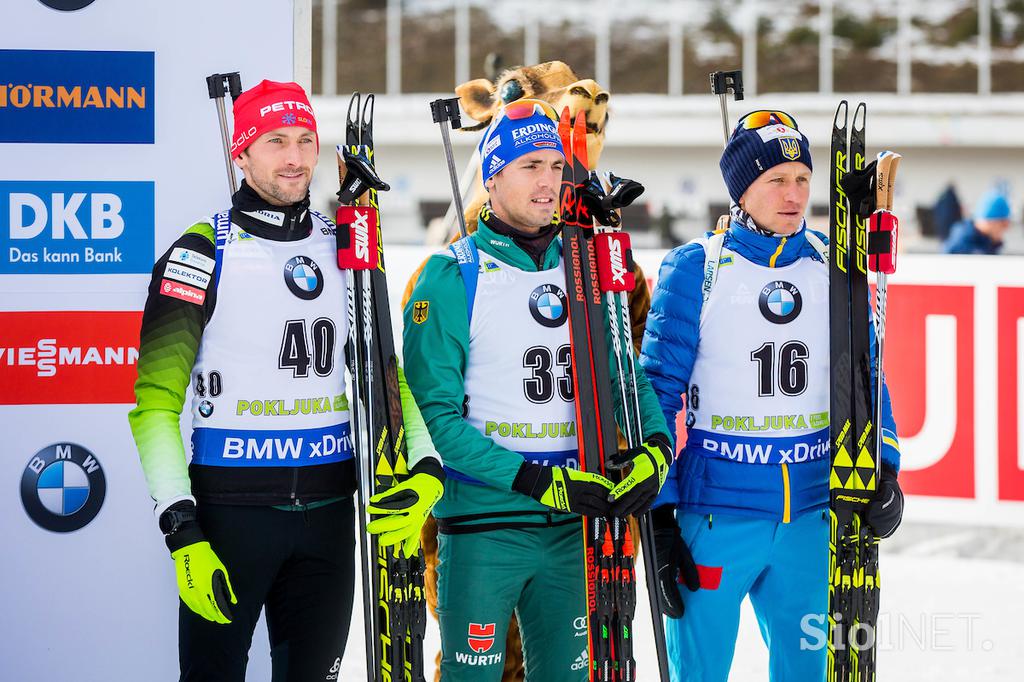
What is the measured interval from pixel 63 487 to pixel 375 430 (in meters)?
1.37

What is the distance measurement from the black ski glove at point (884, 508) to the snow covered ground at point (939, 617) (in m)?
1.71

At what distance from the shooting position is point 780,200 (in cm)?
325

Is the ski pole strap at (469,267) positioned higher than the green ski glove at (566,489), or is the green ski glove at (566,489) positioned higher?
the ski pole strap at (469,267)

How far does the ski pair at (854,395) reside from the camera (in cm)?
312

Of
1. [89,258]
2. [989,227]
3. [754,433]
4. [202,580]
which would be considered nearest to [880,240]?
[754,433]

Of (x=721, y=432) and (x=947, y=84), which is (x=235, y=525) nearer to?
(x=721, y=432)

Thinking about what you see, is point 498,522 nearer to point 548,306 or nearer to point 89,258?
point 548,306

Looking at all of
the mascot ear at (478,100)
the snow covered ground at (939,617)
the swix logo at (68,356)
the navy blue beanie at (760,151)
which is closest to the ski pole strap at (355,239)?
the navy blue beanie at (760,151)

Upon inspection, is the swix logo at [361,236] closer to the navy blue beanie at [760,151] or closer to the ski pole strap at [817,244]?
the navy blue beanie at [760,151]

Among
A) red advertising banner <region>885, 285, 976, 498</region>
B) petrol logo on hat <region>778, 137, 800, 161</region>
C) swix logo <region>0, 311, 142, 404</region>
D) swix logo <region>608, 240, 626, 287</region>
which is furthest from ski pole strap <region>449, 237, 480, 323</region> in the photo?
red advertising banner <region>885, 285, 976, 498</region>

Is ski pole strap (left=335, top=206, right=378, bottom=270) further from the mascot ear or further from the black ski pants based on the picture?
the mascot ear

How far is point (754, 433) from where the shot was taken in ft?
10.5

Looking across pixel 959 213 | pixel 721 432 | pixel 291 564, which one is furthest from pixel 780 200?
pixel 959 213

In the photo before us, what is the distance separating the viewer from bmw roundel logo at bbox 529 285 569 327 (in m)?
3.08
